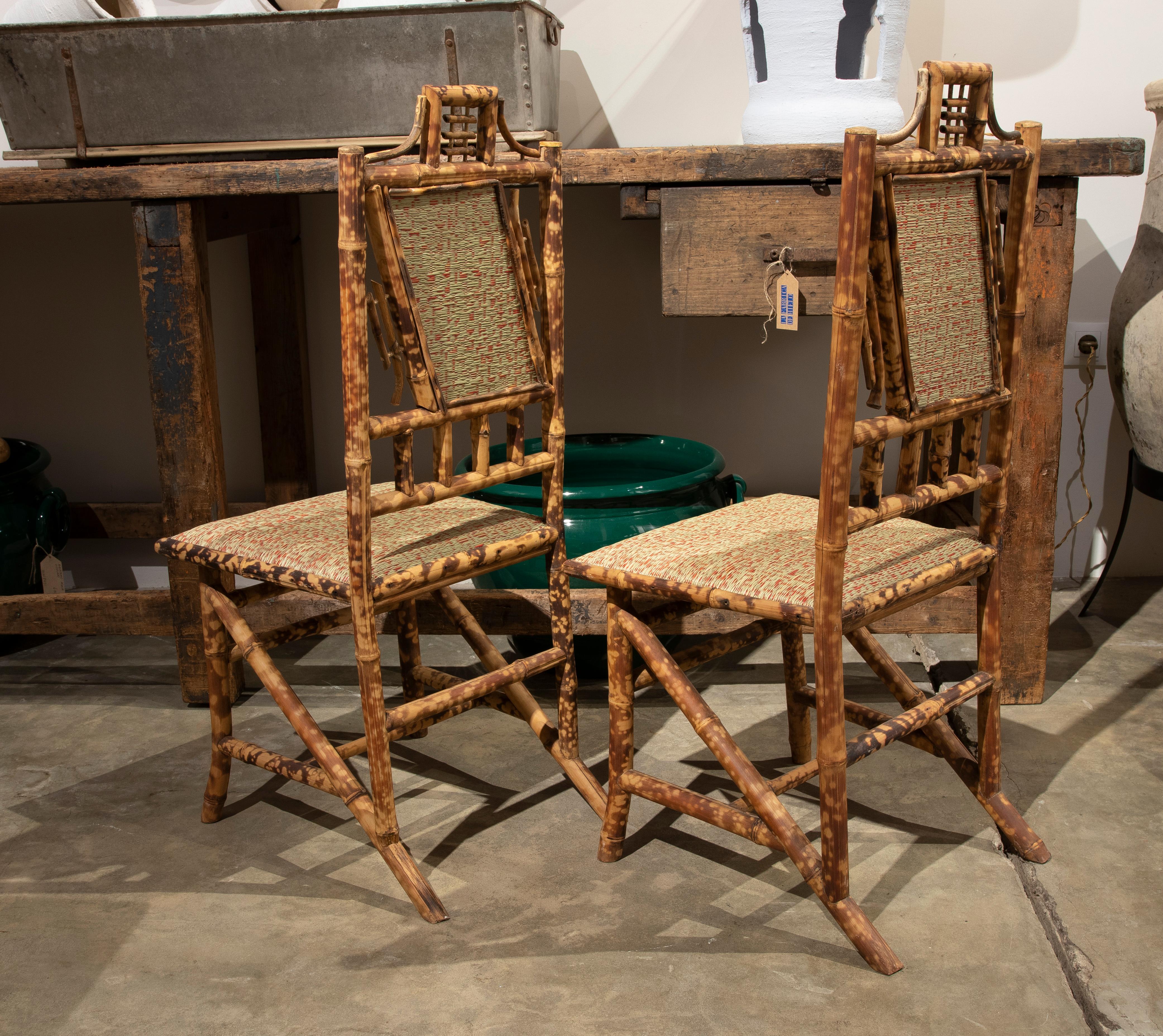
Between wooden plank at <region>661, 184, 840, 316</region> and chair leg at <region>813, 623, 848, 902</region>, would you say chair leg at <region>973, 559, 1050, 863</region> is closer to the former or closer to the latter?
chair leg at <region>813, 623, 848, 902</region>

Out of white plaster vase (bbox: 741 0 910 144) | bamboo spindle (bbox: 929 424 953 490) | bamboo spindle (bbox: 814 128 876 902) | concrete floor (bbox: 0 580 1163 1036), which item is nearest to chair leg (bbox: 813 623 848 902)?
bamboo spindle (bbox: 814 128 876 902)

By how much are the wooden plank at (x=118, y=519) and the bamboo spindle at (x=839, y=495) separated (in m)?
1.60

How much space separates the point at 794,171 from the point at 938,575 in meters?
0.69

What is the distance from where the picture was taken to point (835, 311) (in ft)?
3.85

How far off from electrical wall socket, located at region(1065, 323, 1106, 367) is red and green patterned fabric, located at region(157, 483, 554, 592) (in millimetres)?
1520

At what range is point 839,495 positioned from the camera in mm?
1202

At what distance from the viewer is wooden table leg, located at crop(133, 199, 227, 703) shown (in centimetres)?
186

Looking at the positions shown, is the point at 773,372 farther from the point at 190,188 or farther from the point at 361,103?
the point at 190,188

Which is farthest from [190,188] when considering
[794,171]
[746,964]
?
[746,964]

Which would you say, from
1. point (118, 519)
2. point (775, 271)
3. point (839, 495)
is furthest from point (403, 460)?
point (118, 519)

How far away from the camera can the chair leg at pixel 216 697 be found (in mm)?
1563

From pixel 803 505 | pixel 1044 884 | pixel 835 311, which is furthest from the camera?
pixel 803 505

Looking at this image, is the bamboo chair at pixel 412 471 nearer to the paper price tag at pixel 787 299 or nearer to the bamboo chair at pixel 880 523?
the bamboo chair at pixel 880 523

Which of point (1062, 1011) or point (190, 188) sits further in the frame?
point (190, 188)
